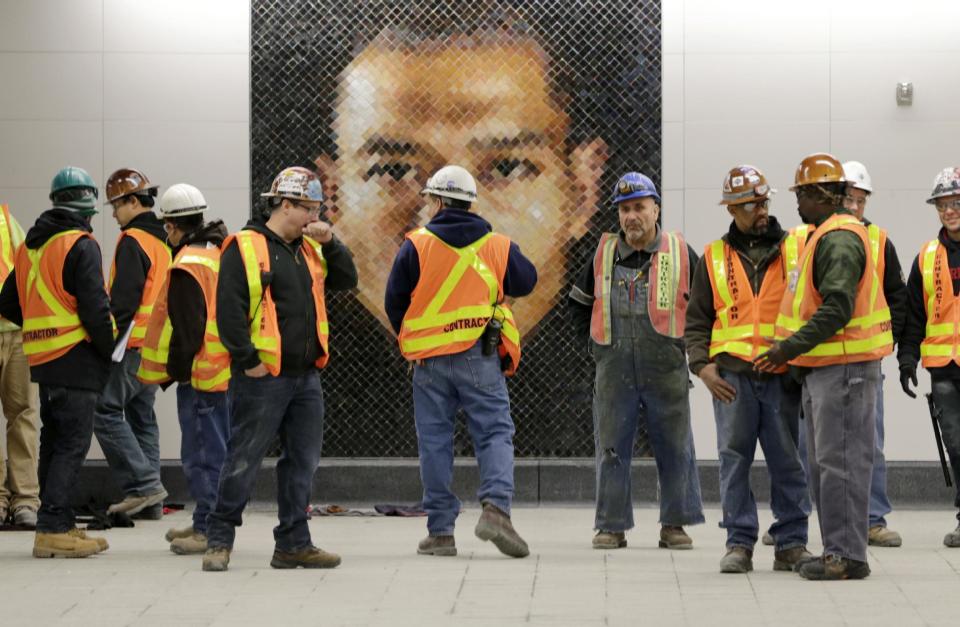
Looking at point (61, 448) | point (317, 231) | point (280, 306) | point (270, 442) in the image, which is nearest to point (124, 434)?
point (61, 448)

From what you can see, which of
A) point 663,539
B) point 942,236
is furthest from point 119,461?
point 942,236

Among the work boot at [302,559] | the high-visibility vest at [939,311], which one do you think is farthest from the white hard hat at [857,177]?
the work boot at [302,559]

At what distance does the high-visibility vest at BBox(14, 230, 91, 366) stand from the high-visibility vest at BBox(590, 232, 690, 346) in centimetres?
281

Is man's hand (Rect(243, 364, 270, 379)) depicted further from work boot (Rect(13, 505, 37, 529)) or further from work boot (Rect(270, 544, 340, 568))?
work boot (Rect(13, 505, 37, 529))

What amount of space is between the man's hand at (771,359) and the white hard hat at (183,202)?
3452 mm

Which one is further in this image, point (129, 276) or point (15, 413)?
point (15, 413)

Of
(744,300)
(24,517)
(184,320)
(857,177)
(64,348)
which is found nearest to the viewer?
(744,300)

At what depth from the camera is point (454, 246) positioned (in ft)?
31.3

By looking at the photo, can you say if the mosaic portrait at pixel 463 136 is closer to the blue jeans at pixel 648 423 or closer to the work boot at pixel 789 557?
the blue jeans at pixel 648 423

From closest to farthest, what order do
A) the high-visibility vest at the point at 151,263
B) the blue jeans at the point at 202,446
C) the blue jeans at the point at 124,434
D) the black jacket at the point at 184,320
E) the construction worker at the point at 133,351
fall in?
the black jacket at the point at 184,320 < the blue jeans at the point at 202,446 < the construction worker at the point at 133,351 < the high-visibility vest at the point at 151,263 < the blue jeans at the point at 124,434

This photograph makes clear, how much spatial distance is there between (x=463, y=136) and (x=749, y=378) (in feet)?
13.6

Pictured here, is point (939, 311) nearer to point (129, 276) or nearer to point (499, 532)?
point (499, 532)

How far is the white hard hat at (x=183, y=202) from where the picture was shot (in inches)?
396

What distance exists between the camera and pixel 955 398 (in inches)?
404
